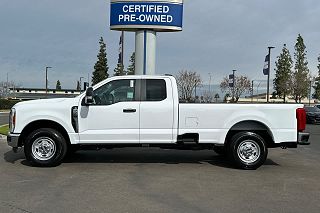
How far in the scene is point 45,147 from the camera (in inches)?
358

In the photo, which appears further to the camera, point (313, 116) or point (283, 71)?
point (283, 71)

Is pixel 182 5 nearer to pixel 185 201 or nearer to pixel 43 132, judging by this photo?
pixel 43 132

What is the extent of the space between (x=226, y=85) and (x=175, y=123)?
6771cm

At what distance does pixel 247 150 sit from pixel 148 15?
9.70m

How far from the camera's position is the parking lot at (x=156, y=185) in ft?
20.0

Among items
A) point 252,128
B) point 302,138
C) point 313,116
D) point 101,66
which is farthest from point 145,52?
point 101,66

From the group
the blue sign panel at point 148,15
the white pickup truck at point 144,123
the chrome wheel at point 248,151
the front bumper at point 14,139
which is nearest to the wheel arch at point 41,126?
the white pickup truck at point 144,123

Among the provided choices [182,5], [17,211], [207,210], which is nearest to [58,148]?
[17,211]

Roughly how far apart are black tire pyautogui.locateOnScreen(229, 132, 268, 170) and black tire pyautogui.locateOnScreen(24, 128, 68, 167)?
3746 mm

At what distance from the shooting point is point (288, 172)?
29.8ft

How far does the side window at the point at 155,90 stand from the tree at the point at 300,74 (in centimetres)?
5444

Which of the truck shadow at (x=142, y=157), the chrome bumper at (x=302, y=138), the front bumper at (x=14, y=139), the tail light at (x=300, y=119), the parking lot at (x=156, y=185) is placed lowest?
the parking lot at (x=156, y=185)

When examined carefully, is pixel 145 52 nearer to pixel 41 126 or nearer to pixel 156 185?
pixel 41 126

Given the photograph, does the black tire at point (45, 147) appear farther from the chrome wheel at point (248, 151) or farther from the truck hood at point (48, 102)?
the chrome wheel at point (248, 151)
